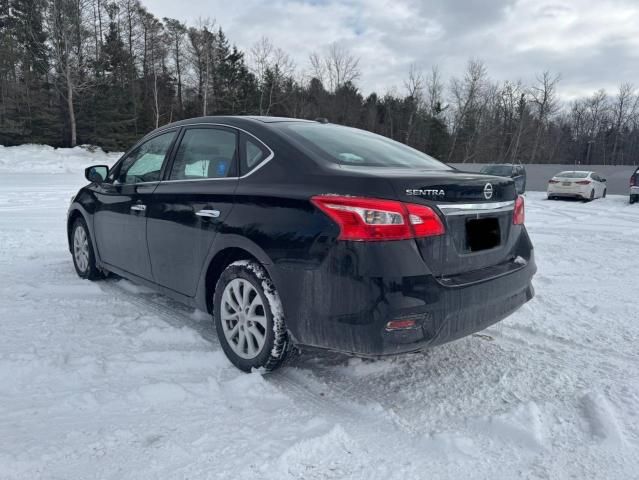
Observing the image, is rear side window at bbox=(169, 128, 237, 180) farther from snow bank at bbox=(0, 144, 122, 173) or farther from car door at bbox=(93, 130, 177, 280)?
snow bank at bbox=(0, 144, 122, 173)

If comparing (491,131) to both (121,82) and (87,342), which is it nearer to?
(121,82)

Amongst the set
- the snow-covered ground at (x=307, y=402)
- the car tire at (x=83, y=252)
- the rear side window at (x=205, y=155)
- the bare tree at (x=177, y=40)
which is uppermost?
the bare tree at (x=177, y=40)

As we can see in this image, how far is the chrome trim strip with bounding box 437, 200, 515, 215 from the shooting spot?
2367 mm

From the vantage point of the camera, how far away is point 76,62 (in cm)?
3234

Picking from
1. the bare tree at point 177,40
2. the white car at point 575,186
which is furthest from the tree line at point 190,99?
the white car at point 575,186

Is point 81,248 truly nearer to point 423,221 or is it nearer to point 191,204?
point 191,204

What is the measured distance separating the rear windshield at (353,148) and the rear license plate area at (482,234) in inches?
21.9

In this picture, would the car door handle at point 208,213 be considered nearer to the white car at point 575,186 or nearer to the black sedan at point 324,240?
the black sedan at point 324,240

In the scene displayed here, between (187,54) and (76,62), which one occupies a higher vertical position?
(187,54)

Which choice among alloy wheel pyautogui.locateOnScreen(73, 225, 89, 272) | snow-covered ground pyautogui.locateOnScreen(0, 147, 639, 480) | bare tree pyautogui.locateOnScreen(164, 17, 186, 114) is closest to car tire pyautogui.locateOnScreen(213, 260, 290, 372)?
snow-covered ground pyautogui.locateOnScreen(0, 147, 639, 480)

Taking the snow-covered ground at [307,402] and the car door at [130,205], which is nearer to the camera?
the snow-covered ground at [307,402]

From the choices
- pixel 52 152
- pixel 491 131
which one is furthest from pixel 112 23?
pixel 491 131

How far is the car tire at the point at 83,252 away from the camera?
4617mm

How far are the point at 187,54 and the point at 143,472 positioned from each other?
4504cm
